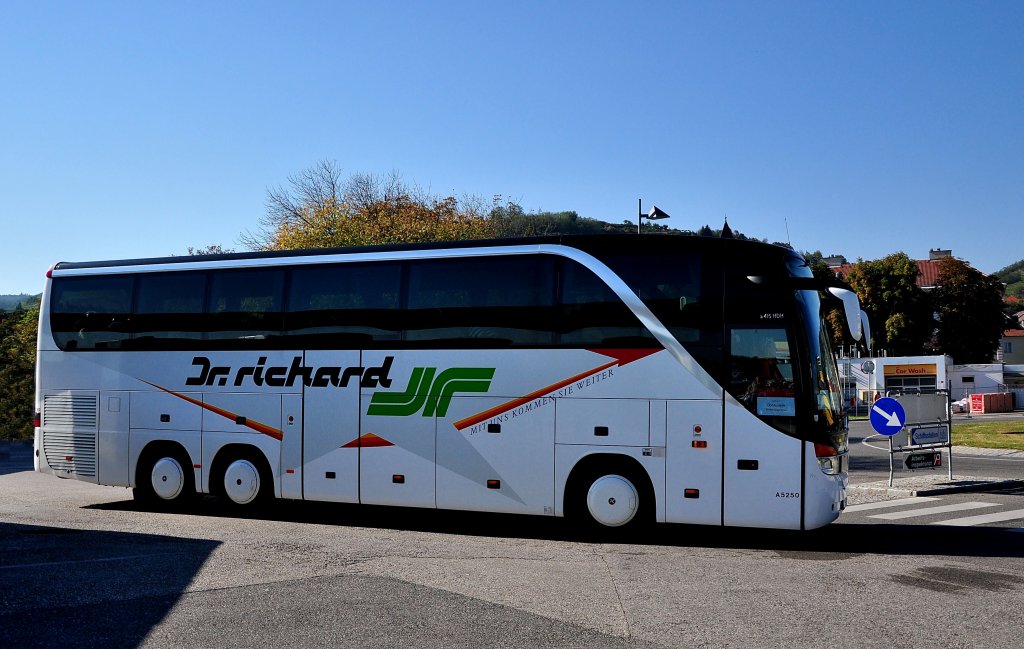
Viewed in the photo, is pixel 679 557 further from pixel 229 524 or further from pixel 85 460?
pixel 85 460

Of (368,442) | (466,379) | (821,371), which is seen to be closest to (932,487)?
(821,371)

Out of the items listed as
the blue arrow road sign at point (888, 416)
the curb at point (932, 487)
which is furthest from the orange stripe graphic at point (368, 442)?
the blue arrow road sign at point (888, 416)

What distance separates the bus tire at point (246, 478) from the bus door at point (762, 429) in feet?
22.2

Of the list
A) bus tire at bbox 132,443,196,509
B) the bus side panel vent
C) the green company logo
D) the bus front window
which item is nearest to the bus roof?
the bus front window

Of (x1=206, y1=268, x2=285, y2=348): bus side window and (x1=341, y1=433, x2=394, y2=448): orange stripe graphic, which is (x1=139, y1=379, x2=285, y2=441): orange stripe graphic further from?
(x1=341, y1=433, x2=394, y2=448): orange stripe graphic

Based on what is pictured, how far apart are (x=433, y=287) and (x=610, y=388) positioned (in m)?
2.76

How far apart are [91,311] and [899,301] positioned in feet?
234

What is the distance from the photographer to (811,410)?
10.9 metres

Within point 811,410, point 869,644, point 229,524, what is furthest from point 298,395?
point 869,644

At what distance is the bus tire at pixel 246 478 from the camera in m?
14.0

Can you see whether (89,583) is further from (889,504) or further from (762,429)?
(889,504)

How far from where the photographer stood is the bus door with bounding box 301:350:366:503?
1320 cm

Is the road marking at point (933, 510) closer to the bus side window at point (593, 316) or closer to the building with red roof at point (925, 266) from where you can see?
the bus side window at point (593, 316)

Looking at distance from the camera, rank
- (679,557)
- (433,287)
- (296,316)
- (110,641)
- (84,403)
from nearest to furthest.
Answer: (110,641)
(679,557)
(433,287)
(296,316)
(84,403)
